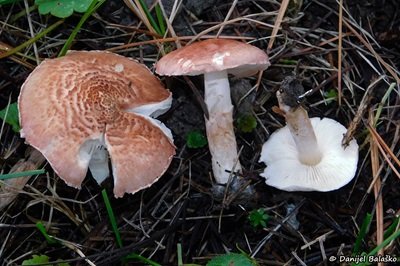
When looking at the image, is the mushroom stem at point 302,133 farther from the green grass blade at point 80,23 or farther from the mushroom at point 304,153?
the green grass blade at point 80,23

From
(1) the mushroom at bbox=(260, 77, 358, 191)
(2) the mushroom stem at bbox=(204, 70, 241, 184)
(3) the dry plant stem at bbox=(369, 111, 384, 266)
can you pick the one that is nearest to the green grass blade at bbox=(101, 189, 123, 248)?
(2) the mushroom stem at bbox=(204, 70, 241, 184)

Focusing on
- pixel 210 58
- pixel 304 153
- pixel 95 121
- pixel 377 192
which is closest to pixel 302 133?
pixel 304 153

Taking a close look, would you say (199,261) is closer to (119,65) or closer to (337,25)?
(119,65)

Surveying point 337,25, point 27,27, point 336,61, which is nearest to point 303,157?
point 336,61

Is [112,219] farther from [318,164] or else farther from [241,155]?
[318,164]

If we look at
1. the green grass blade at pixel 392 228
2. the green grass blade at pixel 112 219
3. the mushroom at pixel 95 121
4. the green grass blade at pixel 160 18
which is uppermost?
the green grass blade at pixel 160 18

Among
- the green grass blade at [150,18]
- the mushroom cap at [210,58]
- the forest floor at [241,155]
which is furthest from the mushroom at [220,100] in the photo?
the green grass blade at [150,18]
